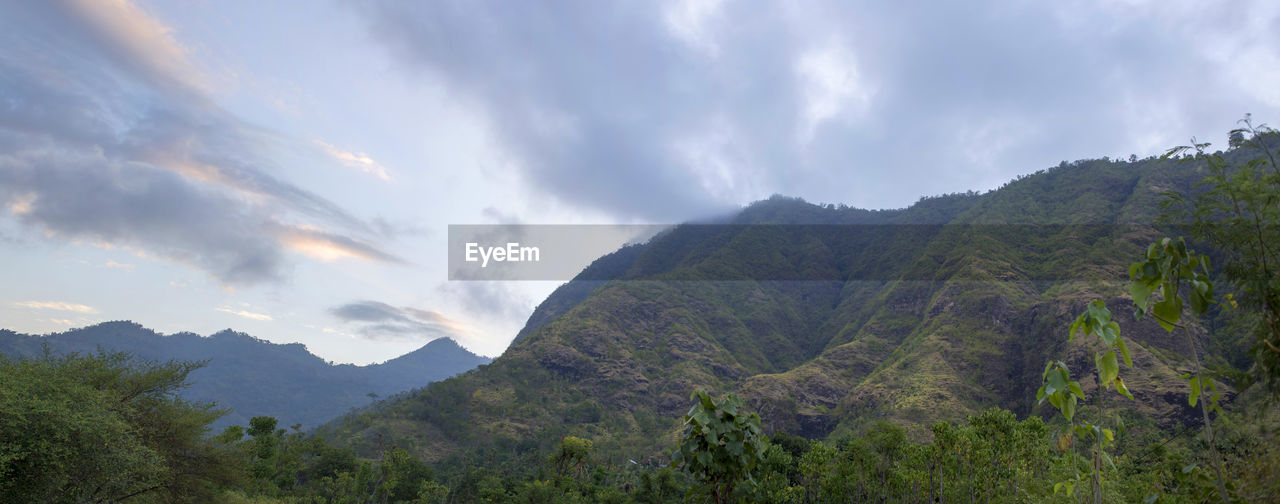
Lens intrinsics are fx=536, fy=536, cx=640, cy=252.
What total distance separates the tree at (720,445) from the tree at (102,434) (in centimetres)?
2072

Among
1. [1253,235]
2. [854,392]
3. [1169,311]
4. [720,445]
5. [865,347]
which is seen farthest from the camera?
[865,347]

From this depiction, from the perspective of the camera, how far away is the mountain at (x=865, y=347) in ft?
283

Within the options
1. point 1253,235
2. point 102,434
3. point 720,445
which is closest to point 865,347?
point 102,434

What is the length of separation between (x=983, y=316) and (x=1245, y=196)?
375 feet

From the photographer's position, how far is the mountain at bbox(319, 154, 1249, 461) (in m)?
86.1

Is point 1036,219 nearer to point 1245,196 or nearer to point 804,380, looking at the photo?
point 804,380

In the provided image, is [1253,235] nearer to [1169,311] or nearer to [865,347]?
[1169,311]

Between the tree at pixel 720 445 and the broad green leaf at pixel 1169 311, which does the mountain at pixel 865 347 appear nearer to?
the tree at pixel 720 445

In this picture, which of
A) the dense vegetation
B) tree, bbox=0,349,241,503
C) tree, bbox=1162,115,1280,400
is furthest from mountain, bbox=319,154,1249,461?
tree, bbox=1162,115,1280,400

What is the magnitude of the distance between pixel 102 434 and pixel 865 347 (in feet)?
396

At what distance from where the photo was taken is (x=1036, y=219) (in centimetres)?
13062

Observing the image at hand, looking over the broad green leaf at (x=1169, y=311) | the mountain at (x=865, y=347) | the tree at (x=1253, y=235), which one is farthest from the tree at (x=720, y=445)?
the mountain at (x=865, y=347)

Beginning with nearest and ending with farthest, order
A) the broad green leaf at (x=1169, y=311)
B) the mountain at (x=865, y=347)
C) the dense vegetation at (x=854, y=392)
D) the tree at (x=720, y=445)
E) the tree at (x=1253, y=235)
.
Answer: the broad green leaf at (x=1169, y=311), the tree at (x=1253, y=235), the dense vegetation at (x=854, y=392), the tree at (x=720, y=445), the mountain at (x=865, y=347)

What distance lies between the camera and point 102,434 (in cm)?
1786
